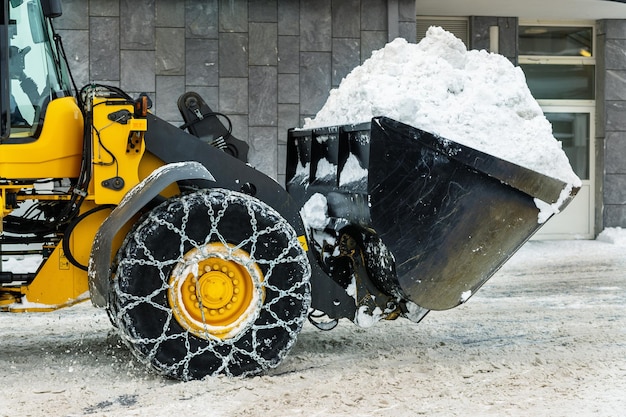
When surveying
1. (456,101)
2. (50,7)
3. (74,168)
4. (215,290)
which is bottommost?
(215,290)

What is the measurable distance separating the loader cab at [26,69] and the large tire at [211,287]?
2.53 feet

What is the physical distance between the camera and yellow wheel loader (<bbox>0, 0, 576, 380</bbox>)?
4.77 metres

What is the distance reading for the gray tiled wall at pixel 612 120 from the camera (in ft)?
44.3

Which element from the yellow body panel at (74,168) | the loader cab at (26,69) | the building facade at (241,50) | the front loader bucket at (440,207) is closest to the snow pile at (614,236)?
the building facade at (241,50)

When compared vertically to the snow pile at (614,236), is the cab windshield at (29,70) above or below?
above

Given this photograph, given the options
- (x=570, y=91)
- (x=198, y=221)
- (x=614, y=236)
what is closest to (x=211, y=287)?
(x=198, y=221)

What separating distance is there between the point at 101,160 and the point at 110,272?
550 mm

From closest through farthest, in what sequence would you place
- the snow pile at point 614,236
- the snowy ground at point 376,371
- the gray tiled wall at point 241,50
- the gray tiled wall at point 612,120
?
1. the snowy ground at point 376,371
2. the gray tiled wall at point 241,50
3. the snow pile at point 614,236
4. the gray tiled wall at point 612,120

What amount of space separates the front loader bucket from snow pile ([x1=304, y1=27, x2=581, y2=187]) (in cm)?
14

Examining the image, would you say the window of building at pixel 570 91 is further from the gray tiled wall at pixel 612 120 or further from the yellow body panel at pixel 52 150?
the yellow body panel at pixel 52 150

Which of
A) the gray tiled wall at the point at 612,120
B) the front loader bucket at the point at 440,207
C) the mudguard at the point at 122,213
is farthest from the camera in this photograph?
the gray tiled wall at the point at 612,120

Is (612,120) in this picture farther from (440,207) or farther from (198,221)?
(198,221)

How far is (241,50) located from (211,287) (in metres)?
6.94

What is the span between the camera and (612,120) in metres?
13.6
